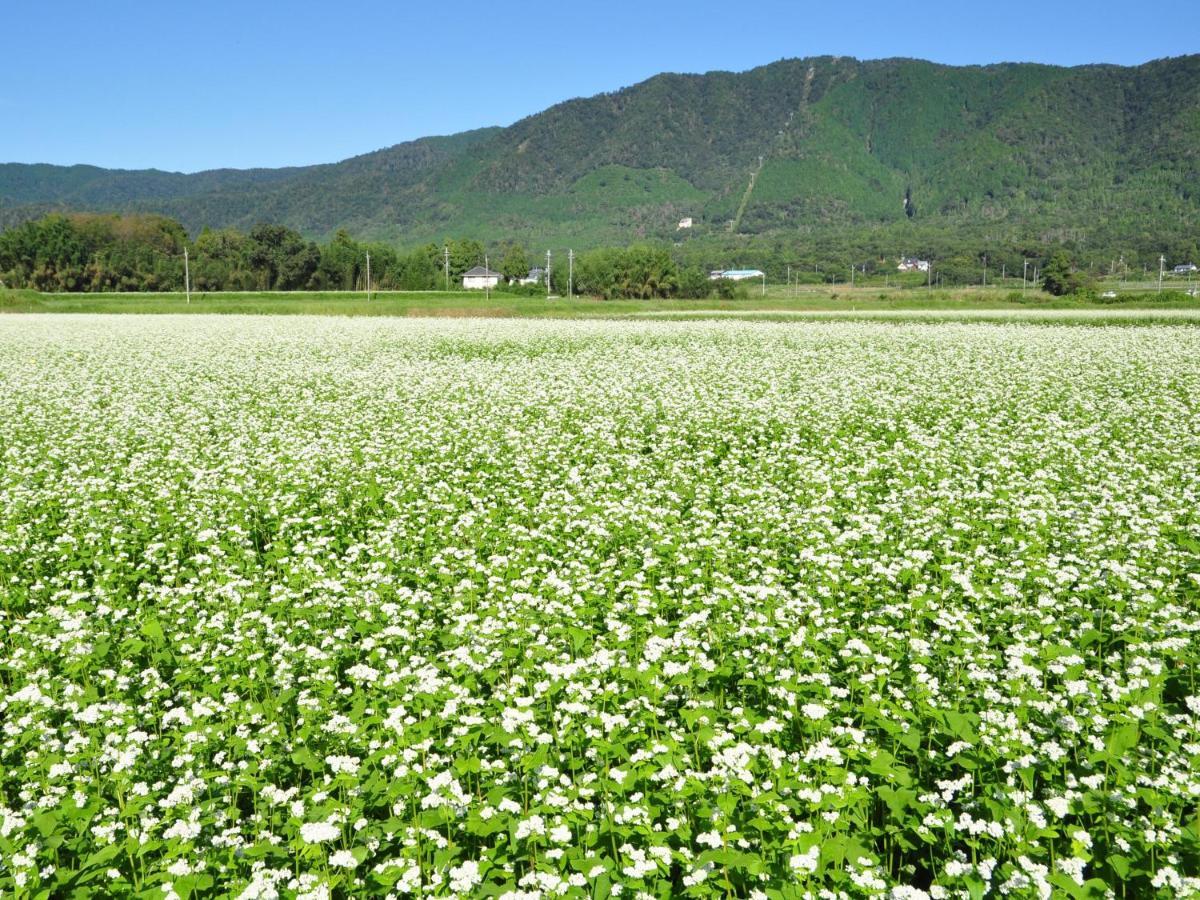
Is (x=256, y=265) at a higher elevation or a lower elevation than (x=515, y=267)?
lower

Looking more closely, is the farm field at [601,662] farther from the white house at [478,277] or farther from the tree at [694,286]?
the white house at [478,277]

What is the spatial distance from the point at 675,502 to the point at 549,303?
67608mm

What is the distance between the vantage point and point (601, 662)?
6.30 m

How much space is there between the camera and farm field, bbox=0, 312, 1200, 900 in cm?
447

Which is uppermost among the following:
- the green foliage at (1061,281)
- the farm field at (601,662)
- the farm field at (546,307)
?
the green foliage at (1061,281)

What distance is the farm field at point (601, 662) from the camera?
4.47 metres

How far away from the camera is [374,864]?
4.65 m

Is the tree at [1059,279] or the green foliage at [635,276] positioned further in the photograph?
the green foliage at [635,276]

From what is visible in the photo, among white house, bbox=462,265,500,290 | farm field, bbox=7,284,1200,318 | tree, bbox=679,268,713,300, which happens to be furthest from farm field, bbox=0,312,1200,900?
white house, bbox=462,265,500,290

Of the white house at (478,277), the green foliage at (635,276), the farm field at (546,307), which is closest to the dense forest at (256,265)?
the green foliage at (635,276)

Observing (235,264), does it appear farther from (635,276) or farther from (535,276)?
(535,276)

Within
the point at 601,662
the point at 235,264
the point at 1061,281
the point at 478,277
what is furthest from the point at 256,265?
the point at 601,662

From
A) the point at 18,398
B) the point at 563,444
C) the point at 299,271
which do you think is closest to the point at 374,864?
the point at 563,444

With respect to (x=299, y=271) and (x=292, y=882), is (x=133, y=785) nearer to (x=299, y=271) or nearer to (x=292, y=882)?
(x=292, y=882)
